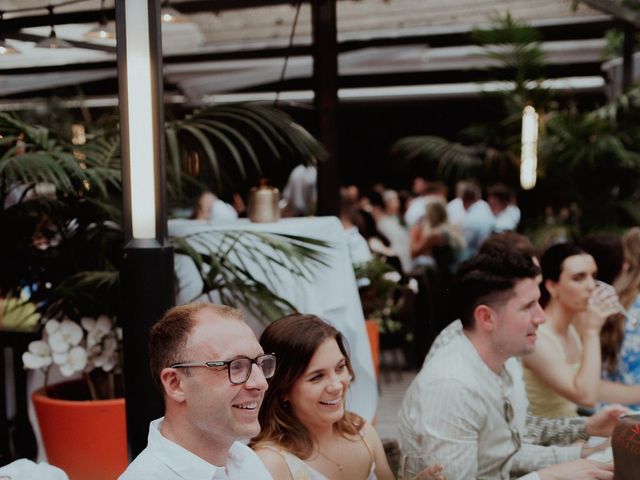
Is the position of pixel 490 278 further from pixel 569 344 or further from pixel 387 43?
pixel 387 43

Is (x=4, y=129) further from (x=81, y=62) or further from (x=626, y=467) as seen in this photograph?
(x=81, y=62)

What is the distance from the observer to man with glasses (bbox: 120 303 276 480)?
1.72 meters

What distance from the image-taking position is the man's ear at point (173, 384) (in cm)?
174

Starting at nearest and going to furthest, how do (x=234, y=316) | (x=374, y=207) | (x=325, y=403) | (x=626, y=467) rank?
(x=234, y=316) < (x=626, y=467) < (x=325, y=403) < (x=374, y=207)

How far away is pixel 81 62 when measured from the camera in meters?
7.67

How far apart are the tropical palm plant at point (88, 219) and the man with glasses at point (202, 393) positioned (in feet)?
4.04

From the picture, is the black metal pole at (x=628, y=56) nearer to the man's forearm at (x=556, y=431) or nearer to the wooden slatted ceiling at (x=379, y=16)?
the wooden slatted ceiling at (x=379, y=16)

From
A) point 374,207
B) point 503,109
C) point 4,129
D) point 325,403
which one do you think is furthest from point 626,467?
point 374,207

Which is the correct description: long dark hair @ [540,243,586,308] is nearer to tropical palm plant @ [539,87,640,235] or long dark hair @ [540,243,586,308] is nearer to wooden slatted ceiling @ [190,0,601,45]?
tropical palm plant @ [539,87,640,235]

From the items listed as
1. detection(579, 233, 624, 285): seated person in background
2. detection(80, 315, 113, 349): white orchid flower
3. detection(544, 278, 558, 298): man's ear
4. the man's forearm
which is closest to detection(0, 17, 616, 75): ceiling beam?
detection(579, 233, 624, 285): seated person in background

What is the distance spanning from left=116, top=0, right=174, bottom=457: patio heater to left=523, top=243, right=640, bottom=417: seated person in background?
1.71 meters

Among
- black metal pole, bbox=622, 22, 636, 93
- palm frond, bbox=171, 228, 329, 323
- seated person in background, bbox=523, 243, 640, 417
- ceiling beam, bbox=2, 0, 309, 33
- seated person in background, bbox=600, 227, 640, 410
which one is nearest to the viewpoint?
palm frond, bbox=171, 228, 329, 323

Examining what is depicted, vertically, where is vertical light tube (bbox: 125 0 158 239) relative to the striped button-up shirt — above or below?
above

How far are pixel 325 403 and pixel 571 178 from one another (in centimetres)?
481
